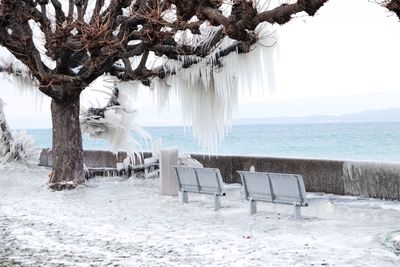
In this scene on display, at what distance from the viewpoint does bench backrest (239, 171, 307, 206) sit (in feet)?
33.4

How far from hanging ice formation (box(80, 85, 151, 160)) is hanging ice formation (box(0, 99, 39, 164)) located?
201 inches

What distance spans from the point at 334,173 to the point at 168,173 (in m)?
4.02

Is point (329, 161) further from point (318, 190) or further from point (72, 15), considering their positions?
point (72, 15)

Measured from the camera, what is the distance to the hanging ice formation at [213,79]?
1603cm

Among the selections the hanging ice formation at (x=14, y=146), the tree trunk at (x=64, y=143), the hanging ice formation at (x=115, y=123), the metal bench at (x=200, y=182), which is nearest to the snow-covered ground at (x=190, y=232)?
the metal bench at (x=200, y=182)

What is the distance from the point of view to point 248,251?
7.97 m

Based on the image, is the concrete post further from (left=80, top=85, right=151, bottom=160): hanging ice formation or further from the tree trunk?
(left=80, top=85, right=151, bottom=160): hanging ice formation

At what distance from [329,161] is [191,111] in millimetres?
4680

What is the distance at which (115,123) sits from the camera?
62.8 ft

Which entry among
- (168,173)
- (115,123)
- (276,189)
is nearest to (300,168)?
(168,173)

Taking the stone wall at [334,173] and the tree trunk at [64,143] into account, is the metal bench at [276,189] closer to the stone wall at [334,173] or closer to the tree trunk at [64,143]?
the stone wall at [334,173]

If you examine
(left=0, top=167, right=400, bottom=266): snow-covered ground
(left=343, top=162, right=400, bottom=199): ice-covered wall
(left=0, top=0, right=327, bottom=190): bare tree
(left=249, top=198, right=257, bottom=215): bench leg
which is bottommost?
(left=0, top=167, right=400, bottom=266): snow-covered ground

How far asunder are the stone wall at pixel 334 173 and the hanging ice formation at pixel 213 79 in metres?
1.02

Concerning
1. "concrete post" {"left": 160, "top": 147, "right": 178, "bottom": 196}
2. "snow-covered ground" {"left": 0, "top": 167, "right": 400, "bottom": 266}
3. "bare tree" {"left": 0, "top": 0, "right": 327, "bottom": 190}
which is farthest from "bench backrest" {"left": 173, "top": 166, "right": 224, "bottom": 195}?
"bare tree" {"left": 0, "top": 0, "right": 327, "bottom": 190}
